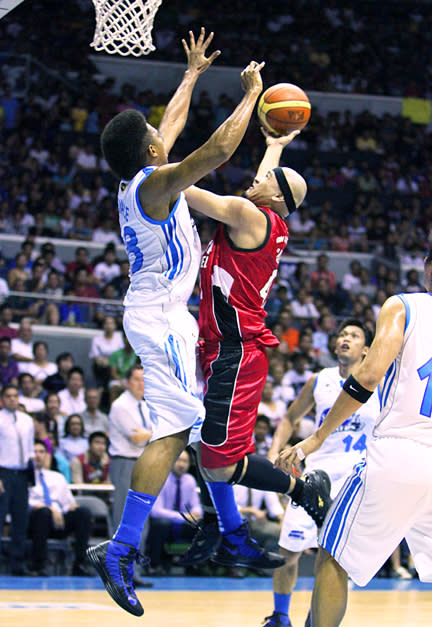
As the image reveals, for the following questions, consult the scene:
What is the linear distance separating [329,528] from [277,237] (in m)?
1.78

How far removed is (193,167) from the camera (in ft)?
16.0

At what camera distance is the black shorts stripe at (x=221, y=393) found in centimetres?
551

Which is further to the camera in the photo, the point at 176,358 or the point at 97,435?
the point at 97,435

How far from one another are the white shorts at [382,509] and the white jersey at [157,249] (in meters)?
1.42

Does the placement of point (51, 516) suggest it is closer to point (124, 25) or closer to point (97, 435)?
point (97, 435)

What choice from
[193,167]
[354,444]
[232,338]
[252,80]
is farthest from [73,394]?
[193,167]

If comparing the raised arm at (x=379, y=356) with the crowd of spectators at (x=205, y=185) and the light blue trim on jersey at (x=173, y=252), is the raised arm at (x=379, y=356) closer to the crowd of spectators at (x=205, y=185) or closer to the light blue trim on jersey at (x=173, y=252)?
the light blue trim on jersey at (x=173, y=252)

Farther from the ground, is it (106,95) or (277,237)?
(106,95)

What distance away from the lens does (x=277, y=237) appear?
5668 millimetres

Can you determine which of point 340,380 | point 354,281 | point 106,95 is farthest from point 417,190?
point 340,380

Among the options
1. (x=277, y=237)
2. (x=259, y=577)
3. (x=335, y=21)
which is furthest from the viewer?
(x=335, y=21)

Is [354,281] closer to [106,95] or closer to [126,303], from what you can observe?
[106,95]

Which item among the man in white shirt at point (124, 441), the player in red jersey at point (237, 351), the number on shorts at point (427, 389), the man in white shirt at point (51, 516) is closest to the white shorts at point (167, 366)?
the player in red jersey at point (237, 351)

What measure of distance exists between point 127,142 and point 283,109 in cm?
121
